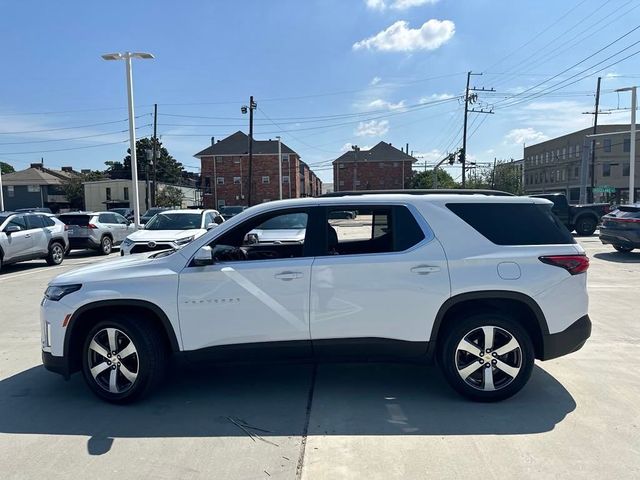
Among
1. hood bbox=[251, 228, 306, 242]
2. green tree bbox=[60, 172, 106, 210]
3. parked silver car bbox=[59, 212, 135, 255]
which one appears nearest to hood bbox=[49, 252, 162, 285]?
hood bbox=[251, 228, 306, 242]

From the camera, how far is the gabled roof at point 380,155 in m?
84.3

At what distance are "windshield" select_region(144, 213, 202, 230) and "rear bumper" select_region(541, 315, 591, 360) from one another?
9421mm

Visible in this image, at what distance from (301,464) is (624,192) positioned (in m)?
85.3

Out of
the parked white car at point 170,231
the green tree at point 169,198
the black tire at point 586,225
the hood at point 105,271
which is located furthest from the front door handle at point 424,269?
the green tree at point 169,198

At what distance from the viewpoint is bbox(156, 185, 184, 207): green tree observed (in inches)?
2291

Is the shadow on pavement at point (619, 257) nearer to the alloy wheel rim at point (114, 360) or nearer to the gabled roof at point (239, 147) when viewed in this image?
the alloy wheel rim at point (114, 360)

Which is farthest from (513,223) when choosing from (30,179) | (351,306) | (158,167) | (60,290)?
(158,167)

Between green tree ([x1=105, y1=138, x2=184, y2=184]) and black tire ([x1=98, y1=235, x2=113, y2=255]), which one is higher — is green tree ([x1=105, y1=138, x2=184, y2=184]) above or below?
above

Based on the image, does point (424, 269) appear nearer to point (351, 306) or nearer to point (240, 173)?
point (351, 306)

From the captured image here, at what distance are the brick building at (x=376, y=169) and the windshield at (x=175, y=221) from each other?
71915 millimetres

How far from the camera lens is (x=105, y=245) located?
56.9 ft

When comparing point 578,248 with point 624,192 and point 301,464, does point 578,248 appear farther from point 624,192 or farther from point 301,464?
point 624,192

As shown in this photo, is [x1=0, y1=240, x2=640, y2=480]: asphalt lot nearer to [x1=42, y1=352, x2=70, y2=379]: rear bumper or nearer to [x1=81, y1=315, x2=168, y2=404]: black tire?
[x1=81, y1=315, x2=168, y2=404]: black tire

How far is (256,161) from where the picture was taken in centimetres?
7062
